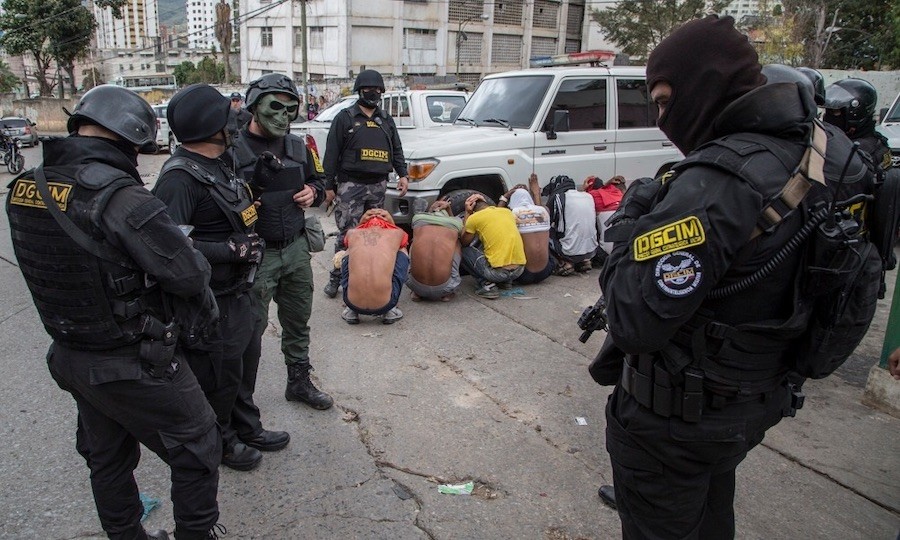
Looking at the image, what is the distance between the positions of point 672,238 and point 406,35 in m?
38.2

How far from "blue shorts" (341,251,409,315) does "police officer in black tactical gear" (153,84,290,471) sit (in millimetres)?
2071

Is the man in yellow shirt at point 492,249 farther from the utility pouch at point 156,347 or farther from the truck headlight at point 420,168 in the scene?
the utility pouch at point 156,347

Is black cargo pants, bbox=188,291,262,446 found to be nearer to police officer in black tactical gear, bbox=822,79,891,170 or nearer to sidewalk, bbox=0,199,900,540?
sidewalk, bbox=0,199,900,540

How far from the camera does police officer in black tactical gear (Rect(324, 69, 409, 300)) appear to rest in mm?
5594

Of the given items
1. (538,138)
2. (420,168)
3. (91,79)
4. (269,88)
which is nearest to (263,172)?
(269,88)

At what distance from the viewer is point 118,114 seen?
2.02 metres

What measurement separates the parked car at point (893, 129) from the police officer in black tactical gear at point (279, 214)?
7.79m

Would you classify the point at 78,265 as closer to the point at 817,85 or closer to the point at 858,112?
the point at 817,85

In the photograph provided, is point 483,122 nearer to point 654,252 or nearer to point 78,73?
point 654,252

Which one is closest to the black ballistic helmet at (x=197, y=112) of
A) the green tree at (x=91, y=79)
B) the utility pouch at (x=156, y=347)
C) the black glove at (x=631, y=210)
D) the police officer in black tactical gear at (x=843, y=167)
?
the utility pouch at (x=156, y=347)

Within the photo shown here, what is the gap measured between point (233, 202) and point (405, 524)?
163 cm

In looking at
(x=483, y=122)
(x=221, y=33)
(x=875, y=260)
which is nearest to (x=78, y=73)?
(x=221, y=33)

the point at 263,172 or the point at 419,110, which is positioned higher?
the point at 419,110

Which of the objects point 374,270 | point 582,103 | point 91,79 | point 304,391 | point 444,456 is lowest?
point 444,456
